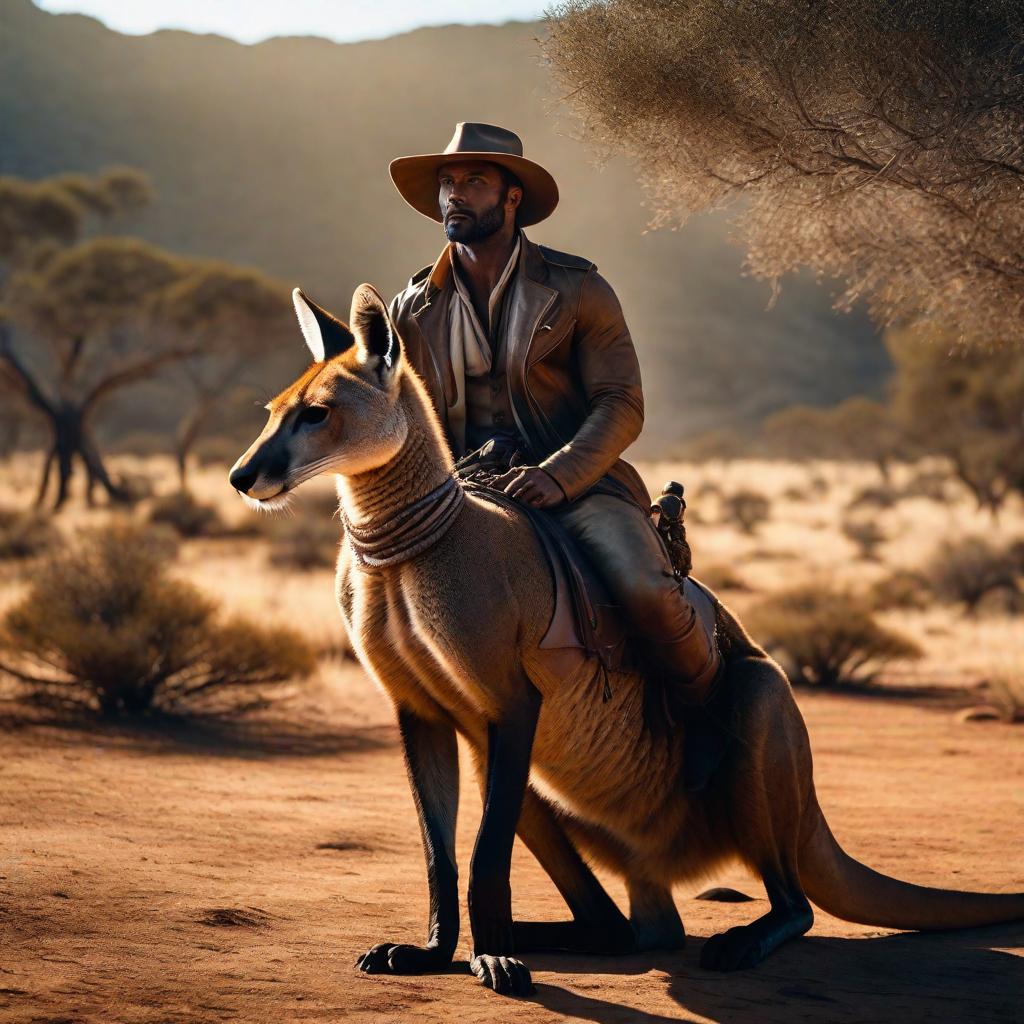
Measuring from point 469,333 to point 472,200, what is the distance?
18.1 inches

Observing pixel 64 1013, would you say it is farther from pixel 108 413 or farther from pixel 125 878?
pixel 108 413

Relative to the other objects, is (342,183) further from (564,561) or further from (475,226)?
(564,561)

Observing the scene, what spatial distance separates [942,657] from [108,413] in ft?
176

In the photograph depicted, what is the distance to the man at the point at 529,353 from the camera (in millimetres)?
4781

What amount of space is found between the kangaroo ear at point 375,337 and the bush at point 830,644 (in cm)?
1051

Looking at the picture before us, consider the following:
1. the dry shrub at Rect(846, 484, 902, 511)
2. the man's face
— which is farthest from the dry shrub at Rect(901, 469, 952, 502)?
the man's face

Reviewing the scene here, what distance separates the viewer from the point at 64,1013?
12.1ft

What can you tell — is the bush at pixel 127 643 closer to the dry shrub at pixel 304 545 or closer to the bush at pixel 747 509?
the dry shrub at pixel 304 545

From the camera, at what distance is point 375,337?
417 cm

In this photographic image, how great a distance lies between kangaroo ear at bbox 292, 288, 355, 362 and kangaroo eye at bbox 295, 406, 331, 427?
29cm

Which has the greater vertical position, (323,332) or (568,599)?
(323,332)

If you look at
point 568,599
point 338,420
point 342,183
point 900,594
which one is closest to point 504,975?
point 568,599

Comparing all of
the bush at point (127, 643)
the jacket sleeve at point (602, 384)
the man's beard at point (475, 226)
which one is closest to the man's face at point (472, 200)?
the man's beard at point (475, 226)

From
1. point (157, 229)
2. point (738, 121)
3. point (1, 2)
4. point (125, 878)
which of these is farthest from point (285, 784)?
point (1, 2)
